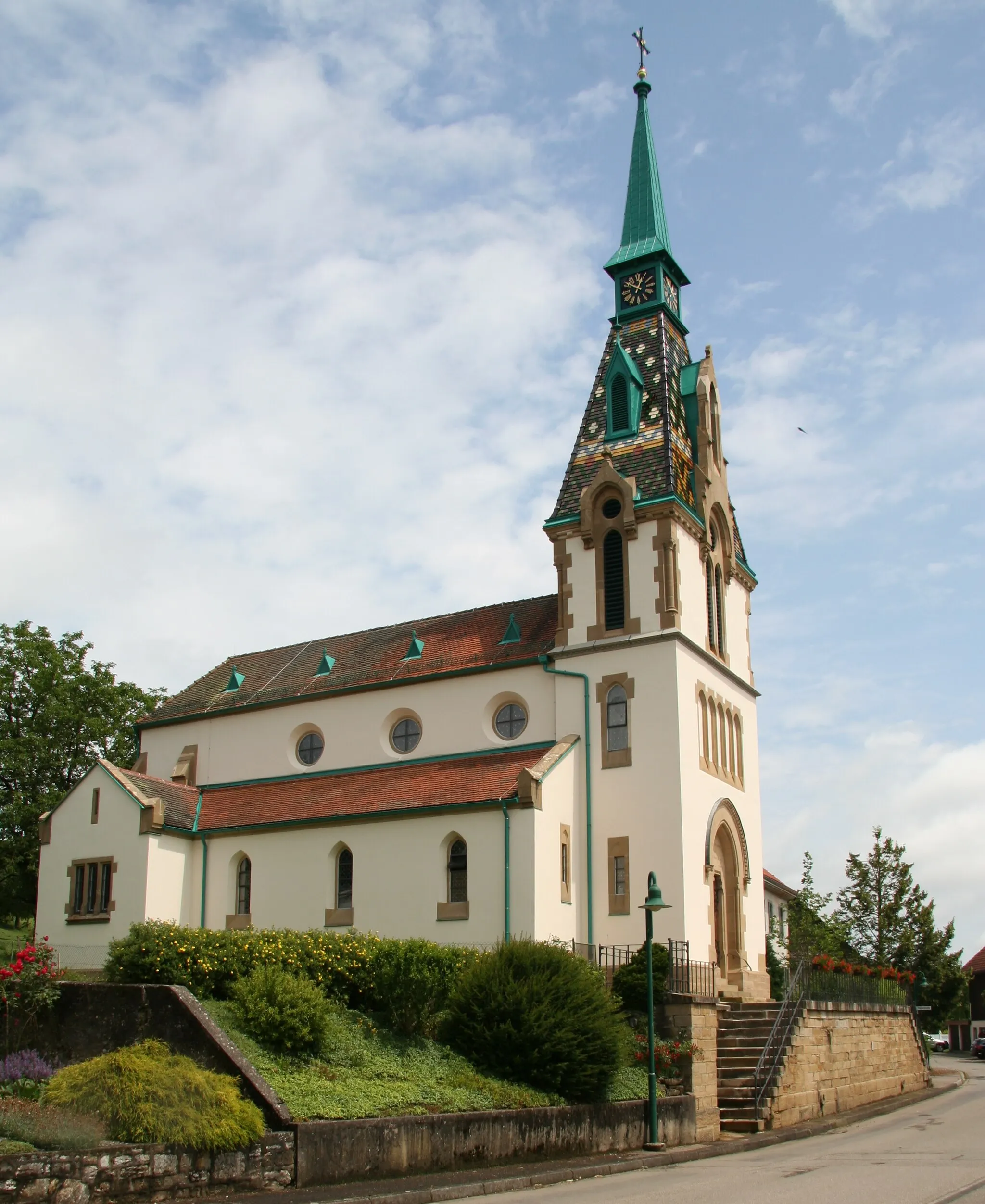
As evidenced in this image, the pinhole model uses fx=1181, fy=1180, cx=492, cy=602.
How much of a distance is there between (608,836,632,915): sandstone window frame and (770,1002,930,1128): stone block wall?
15.1ft

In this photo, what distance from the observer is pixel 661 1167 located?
1812 centimetres

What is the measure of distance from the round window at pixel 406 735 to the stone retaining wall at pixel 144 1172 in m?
18.8

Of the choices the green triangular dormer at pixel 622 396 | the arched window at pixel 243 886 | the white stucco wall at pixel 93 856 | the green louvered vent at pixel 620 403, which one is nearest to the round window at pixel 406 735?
the arched window at pixel 243 886

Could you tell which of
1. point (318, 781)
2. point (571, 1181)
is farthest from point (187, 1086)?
point (318, 781)

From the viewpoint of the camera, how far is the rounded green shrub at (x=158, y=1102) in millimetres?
12836

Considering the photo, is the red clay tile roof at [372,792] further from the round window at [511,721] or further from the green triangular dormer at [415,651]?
the green triangular dormer at [415,651]

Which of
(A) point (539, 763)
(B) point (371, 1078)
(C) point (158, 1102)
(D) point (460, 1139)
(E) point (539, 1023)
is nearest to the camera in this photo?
(C) point (158, 1102)

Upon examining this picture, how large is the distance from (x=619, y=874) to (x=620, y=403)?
1308cm

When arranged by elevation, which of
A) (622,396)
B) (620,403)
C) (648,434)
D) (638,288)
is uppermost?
(638,288)

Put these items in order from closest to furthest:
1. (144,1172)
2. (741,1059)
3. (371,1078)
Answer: (144,1172) < (371,1078) < (741,1059)


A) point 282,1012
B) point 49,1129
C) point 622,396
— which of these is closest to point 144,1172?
point 49,1129

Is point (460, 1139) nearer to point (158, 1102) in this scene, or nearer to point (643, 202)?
point (158, 1102)

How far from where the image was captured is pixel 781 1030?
25.0 metres

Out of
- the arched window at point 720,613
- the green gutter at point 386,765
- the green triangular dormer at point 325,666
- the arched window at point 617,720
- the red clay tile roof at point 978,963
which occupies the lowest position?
the red clay tile roof at point 978,963
